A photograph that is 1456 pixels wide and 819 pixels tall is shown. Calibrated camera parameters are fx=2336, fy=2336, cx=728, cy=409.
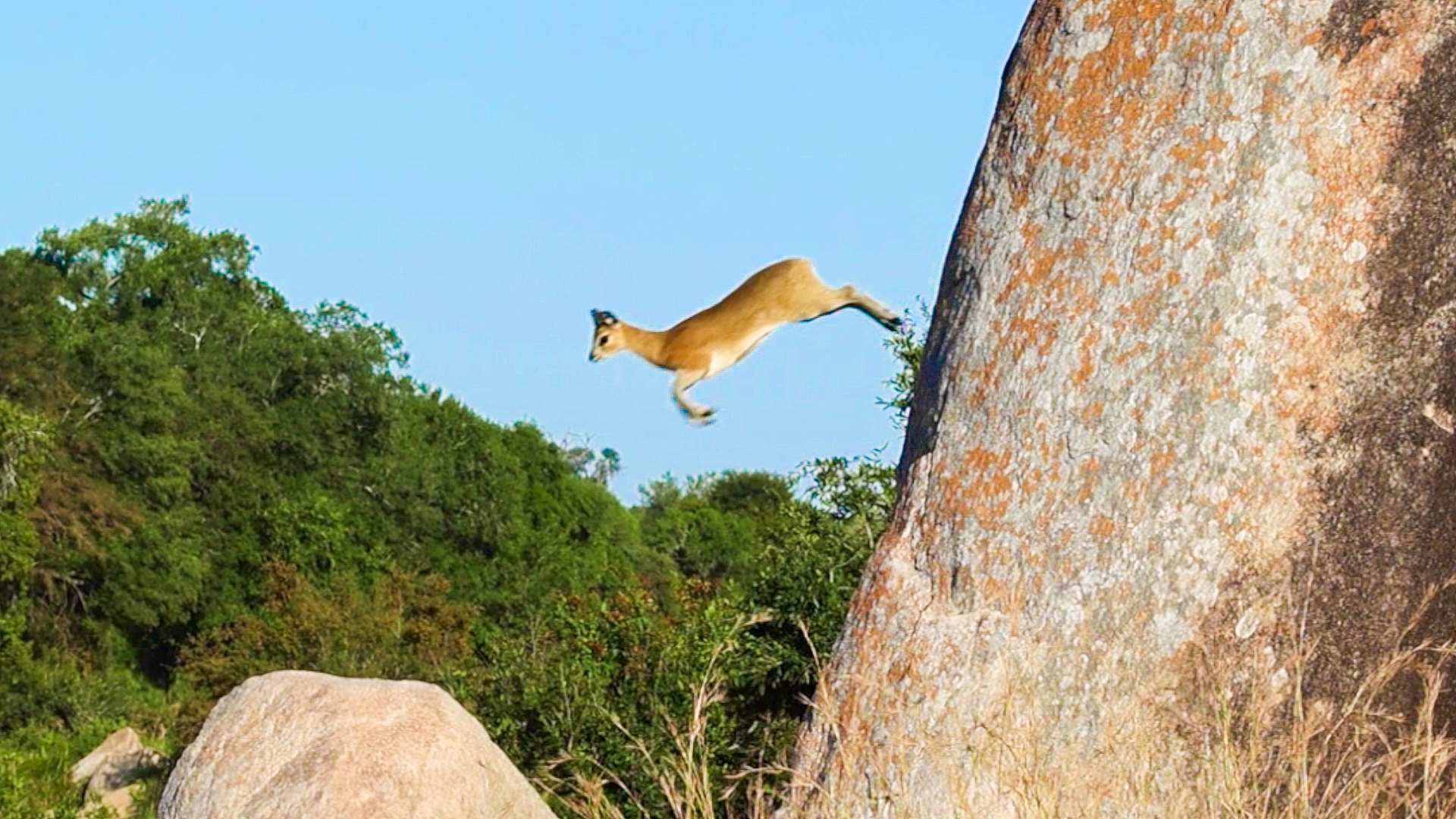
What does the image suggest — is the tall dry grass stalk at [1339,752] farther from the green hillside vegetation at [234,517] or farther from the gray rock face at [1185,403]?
the green hillside vegetation at [234,517]

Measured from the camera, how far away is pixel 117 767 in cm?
3747

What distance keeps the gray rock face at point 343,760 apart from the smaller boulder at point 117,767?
81.5ft

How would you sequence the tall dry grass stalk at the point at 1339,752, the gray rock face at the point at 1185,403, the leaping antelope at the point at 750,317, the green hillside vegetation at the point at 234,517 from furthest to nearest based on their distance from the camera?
the green hillside vegetation at the point at 234,517 < the leaping antelope at the point at 750,317 < the gray rock face at the point at 1185,403 < the tall dry grass stalk at the point at 1339,752

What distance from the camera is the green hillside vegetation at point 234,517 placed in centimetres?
3478

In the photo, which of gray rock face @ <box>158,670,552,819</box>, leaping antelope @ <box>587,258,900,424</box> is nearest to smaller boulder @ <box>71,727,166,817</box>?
leaping antelope @ <box>587,258,900,424</box>

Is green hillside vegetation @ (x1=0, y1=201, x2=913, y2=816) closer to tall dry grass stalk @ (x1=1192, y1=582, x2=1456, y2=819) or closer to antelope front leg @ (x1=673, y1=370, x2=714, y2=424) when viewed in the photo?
antelope front leg @ (x1=673, y1=370, x2=714, y2=424)

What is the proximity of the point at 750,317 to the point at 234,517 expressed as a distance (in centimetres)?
4345

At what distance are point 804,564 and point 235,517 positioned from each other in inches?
1570

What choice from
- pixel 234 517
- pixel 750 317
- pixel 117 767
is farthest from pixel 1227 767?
pixel 234 517

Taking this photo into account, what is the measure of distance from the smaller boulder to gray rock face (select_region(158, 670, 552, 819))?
24.8 m

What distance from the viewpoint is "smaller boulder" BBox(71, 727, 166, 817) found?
117 ft

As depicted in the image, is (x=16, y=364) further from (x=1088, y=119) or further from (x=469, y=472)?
(x=1088, y=119)

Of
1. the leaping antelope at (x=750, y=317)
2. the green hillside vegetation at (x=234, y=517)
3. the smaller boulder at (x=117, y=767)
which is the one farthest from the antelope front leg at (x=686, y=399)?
the smaller boulder at (x=117, y=767)

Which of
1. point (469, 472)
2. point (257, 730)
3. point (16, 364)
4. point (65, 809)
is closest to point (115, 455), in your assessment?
point (16, 364)
